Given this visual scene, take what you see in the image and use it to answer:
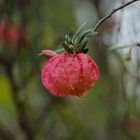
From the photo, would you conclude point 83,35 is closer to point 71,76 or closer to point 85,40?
point 85,40

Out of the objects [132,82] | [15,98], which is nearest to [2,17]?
[15,98]

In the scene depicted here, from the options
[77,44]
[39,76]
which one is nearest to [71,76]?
[77,44]

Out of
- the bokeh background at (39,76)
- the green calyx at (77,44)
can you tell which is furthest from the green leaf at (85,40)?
the bokeh background at (39,76)

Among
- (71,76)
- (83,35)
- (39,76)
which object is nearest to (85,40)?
(83,35)

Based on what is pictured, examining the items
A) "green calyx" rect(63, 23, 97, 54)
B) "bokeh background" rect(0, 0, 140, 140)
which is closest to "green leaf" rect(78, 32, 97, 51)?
"green calyx" rect(63, 23, 97, 54)

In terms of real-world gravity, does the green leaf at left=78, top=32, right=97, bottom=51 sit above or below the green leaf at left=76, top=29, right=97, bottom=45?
below

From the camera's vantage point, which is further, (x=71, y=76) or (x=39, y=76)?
(x=39, y=76)

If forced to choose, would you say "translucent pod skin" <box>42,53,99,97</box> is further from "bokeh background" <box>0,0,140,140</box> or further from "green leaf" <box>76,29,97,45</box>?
"bokeh background" <box>0,0,140,140</box>

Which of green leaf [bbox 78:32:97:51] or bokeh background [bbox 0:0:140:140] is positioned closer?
green leaf [bbox 78:32:97:51]

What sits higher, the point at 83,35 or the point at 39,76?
the point at 83,35
